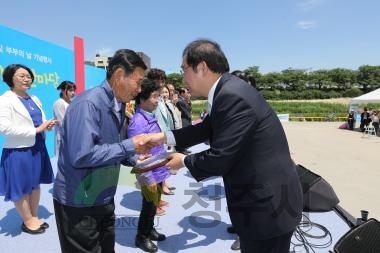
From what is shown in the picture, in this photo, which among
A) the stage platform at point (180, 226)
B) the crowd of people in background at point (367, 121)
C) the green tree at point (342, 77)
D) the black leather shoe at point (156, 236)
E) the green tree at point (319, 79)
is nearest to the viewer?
the stage platform at point (180, 226)

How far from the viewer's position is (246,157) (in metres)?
1.58

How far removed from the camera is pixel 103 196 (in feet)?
6.22

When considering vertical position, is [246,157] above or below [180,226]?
above

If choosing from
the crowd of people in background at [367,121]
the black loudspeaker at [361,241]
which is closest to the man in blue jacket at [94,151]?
the black loudspeaker at [361,241]

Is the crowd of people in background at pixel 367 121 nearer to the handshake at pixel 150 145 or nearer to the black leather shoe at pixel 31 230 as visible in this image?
the black leather shoe at pixel 31 230

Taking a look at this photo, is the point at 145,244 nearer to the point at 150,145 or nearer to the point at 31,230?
the point at 31,230

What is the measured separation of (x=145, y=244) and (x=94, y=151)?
184cm

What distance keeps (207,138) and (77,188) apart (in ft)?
2.75

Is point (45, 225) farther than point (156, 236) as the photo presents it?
Yes

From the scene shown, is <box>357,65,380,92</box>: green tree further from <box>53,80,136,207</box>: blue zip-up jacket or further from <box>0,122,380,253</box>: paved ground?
<box>53,80,136,207</box>: blue zip-up jacket

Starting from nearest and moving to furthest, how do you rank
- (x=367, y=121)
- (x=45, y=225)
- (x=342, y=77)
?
(x=45, y=225)
(x=367, y=121)
(x=342, y=77)

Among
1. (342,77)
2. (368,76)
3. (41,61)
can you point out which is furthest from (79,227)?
(368,76)

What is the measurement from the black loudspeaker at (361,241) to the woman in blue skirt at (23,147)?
2.74 meters

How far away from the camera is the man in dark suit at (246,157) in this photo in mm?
1519
